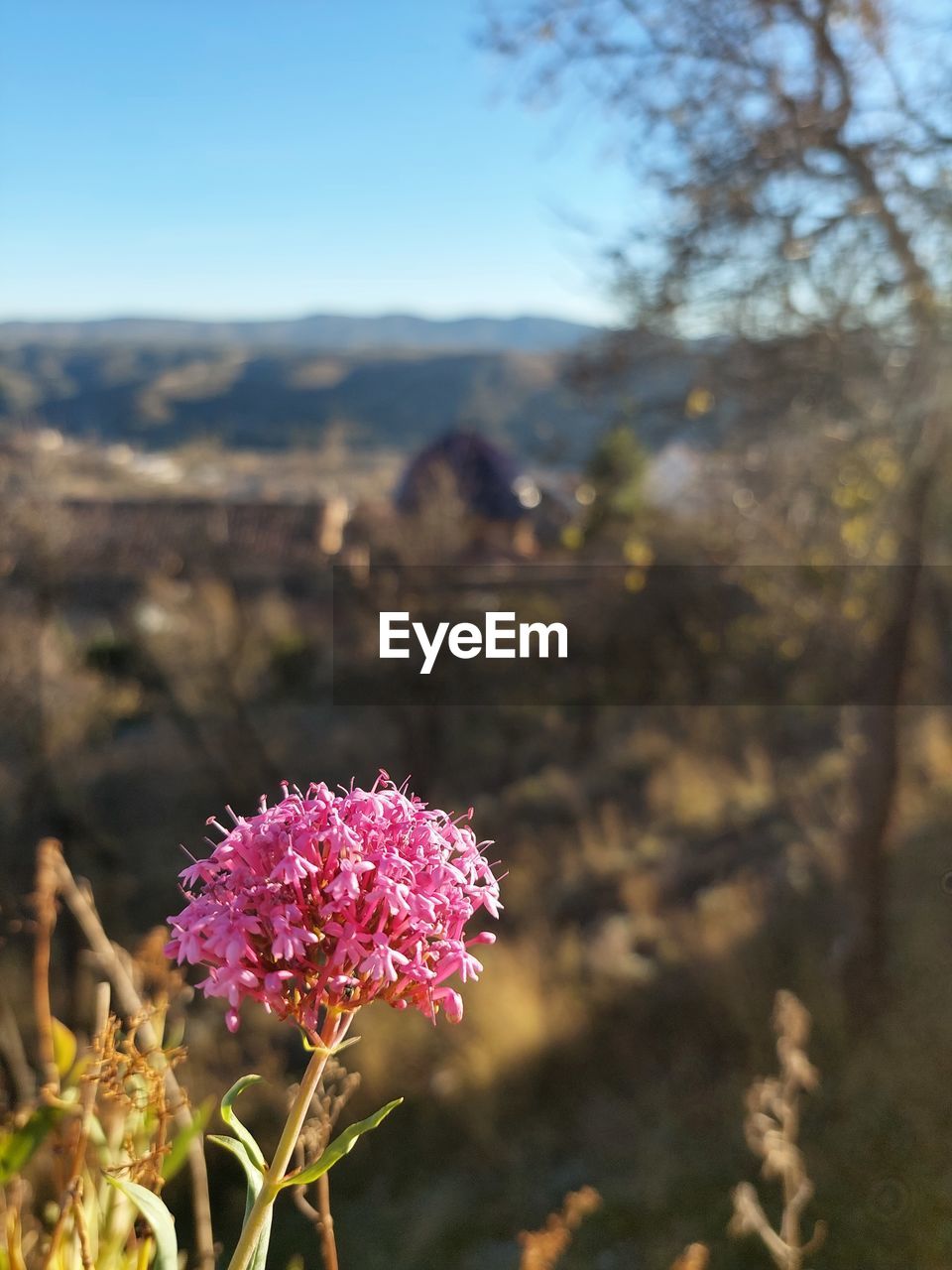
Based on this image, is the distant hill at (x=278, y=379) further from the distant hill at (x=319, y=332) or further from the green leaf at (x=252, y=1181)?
the green leaf at (x=252, y=1181)

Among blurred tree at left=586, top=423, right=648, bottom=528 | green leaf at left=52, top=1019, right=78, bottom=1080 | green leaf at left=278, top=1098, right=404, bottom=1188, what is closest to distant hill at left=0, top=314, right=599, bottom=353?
→ blurred tree at left=586, top=423, right=648, bottom=528

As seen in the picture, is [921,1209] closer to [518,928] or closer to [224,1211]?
[224,1211]

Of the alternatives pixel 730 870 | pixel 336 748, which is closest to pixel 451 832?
pixel 730 870

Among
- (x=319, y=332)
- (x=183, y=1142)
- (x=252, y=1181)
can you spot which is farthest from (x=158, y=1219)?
(x=319, y=332)

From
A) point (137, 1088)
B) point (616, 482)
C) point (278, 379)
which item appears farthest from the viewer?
point (278, 379)

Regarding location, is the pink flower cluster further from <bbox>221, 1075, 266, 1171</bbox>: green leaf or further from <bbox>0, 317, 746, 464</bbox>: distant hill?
<bbox>0, 317, 746, 464</bbox>: distant hill

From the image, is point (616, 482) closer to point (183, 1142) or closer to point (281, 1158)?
point (183, 1142)
